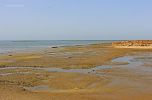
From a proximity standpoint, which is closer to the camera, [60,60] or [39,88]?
[39,88]

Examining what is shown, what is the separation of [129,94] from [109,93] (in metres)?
0.85

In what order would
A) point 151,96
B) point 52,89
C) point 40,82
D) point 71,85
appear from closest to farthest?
point 151,96, point 52,89, point 71,85, point 40,82

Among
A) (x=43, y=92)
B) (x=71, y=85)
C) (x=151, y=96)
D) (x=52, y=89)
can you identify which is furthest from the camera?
(x=71, y=85)

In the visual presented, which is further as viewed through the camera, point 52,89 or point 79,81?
point 79,81

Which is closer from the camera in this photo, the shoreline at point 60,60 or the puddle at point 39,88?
the puddle at point 39,88

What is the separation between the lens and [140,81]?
14.5 m

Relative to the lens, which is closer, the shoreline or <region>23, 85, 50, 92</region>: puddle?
<region>23, 85, 50, 92</region>: puddle

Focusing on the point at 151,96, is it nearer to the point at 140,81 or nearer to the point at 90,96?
the point at 90,96

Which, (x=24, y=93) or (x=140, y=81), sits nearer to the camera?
(x=24, y=93)

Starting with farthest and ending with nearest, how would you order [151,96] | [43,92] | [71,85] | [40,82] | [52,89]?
[40,82] → [71,85] → [52,89] → [43,92] → [151,96]

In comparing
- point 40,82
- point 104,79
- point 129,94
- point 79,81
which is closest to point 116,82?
point 104,79

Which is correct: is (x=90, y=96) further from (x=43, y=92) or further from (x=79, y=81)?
(x=79, y=81)

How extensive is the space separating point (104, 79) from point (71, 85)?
2.36 m

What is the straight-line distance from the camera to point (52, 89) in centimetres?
1286
